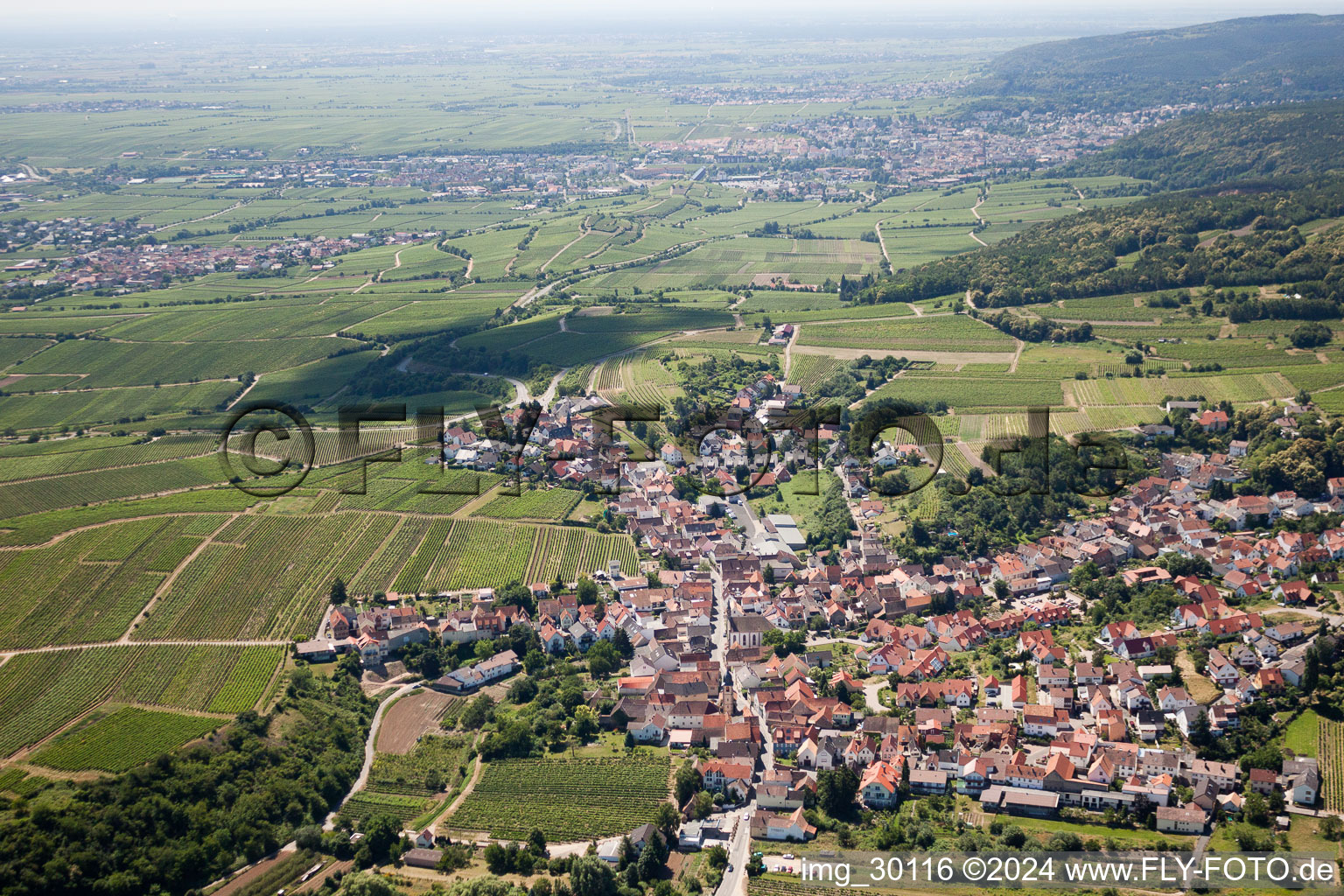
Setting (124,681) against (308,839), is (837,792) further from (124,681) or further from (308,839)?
(124,681)

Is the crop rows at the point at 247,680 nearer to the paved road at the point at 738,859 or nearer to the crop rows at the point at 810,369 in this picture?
the paved road at the point at 738,859

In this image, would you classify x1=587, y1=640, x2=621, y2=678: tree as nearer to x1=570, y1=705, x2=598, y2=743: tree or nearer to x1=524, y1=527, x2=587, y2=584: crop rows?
x1=570, y1=705, x2=598, y2=743: tree

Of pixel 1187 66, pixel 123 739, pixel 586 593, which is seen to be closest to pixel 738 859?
pixel 586 593

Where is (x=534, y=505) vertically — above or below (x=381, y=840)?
above

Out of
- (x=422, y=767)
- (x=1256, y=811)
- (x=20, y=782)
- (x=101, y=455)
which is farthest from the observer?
(x=101, y=455)

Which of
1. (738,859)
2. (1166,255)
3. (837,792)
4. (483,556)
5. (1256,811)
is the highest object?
(1166,255)

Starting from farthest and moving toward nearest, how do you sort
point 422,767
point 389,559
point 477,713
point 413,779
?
point 389,559 → point 477,713 → point 422,767 → point 413,779

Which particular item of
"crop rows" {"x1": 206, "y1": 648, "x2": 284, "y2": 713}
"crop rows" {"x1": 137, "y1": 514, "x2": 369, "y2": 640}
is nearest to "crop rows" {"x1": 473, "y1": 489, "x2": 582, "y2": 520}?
"crop rows" {"x1": 137, "y1": 514, "x2": 369, "y2": 640}
